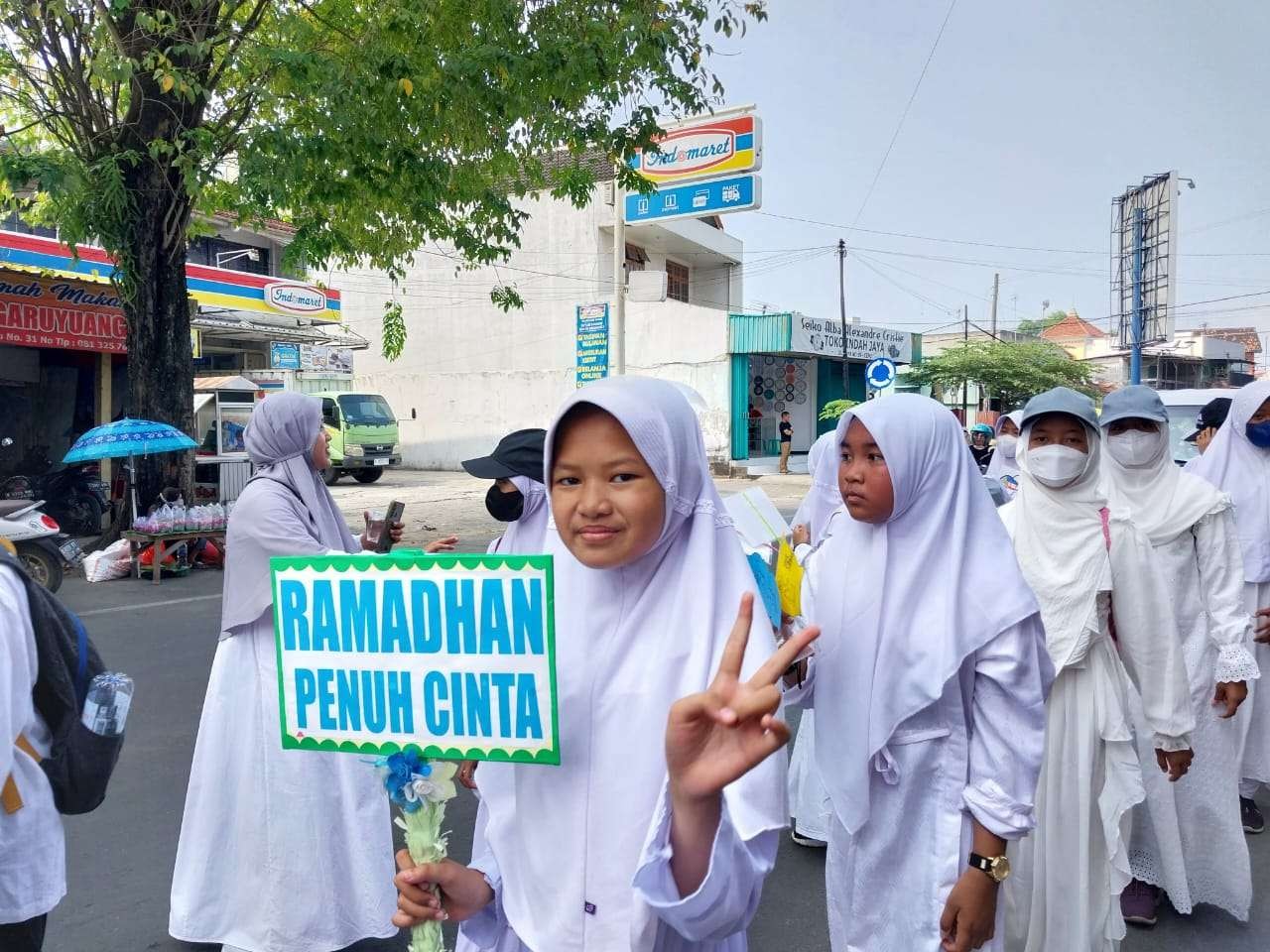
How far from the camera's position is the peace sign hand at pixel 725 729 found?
117cm

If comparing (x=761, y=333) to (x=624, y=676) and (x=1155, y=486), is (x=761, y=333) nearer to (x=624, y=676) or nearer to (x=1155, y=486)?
(x=1155, y=486)

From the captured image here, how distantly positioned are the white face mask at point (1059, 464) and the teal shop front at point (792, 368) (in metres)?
21.1

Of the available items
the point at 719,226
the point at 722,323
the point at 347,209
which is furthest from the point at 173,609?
the point at 719,226

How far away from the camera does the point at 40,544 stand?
852cm

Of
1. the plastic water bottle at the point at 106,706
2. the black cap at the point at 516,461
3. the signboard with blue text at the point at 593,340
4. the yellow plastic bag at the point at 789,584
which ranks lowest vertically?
the plastic water bottle at the point at 106,706

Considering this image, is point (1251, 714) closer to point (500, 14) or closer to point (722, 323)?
point (500, 14)

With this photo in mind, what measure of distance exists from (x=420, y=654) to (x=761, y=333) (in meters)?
22.6

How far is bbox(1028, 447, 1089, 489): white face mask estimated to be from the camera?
8.39 feet

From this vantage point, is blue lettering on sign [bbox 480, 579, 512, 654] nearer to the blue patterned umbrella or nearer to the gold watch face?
the gold watch face

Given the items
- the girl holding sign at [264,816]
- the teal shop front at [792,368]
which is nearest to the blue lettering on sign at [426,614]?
the girl holding sign at [264,816]

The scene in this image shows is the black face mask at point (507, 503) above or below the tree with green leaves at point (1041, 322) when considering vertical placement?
below

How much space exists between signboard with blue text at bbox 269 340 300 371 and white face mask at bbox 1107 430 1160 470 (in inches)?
714

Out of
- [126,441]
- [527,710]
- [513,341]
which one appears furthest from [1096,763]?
[513,341]

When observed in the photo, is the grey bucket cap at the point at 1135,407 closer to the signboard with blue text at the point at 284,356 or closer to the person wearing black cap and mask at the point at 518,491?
the person wearing black cap and mask at the point at 518,491
